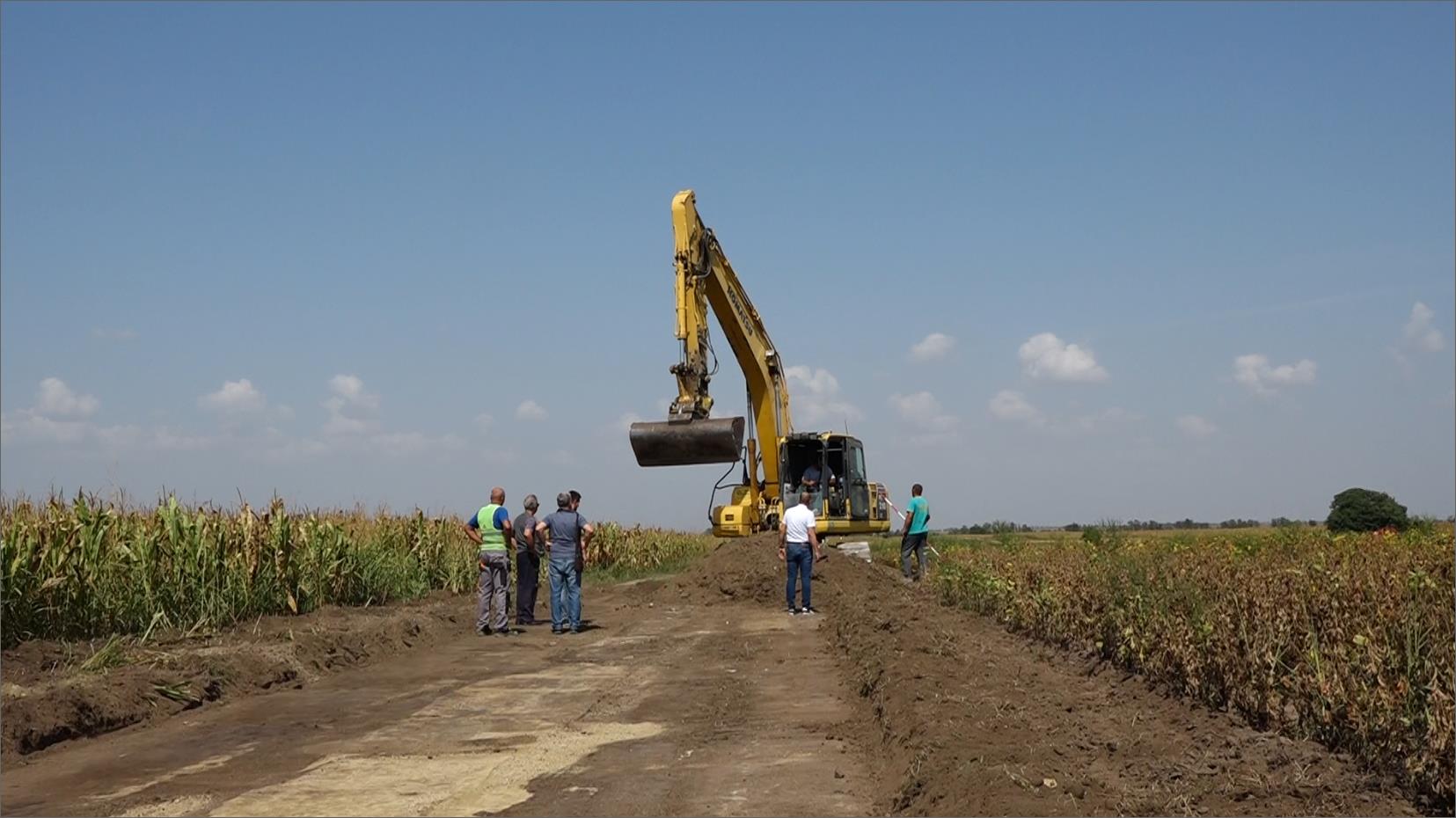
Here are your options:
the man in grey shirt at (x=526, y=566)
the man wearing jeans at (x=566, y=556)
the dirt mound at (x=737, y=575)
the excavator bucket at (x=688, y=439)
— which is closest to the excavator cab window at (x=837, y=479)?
the dirt mound at (x=737, y=575)

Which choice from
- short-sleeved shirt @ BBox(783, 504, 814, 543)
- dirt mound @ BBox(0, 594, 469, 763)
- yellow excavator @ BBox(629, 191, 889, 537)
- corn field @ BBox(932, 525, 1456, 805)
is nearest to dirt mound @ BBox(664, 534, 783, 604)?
yellow excavator @ BBox(629, 191, 889, 537)

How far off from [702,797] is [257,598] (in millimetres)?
13532

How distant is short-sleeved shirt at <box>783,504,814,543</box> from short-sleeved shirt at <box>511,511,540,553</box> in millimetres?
3919

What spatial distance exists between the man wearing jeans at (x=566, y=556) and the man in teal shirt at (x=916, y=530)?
9.19m

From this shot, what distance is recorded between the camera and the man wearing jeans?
18.6m

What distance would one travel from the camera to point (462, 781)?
8312 mm

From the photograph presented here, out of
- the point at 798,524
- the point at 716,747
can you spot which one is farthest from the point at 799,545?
the point at 716,747

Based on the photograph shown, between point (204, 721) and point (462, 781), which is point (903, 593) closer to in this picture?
point (204, 721)

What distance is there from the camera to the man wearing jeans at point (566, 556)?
18.6m

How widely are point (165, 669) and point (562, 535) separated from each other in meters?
6.71

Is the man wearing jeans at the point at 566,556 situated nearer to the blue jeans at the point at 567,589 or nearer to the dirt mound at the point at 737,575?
the blue jeans at the point at 567,589

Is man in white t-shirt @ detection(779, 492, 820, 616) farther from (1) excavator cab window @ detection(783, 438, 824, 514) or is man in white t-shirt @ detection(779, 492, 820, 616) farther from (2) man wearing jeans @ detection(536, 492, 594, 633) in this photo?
(1) excavator cab window @ detection(783, 438, 824, 514)

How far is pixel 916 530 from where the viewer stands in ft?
87.5

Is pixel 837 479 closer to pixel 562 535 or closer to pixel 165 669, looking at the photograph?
pixel 562 535
